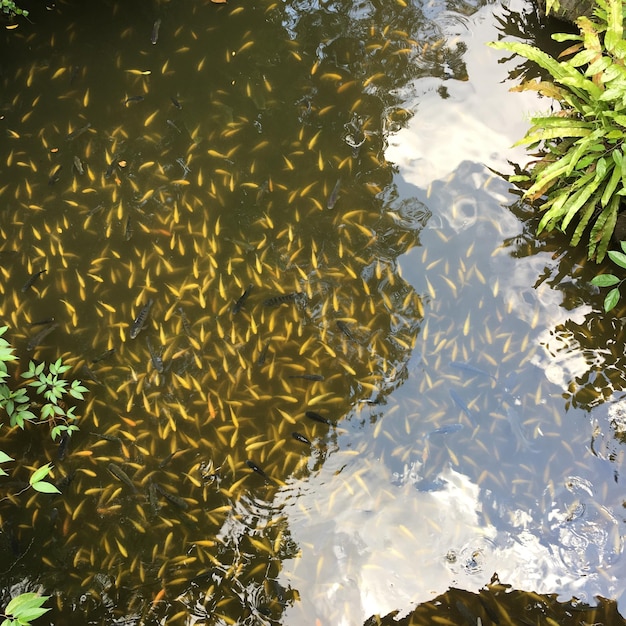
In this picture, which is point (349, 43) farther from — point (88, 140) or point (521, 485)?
point (521, 485)

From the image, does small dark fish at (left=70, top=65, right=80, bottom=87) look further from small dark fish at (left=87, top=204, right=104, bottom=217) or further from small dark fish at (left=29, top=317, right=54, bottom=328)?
small dark fish at (left=29, top=317, right=54, bottom=328)

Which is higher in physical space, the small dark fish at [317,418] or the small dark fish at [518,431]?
the small dark fish at [518,431]

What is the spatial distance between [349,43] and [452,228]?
2.70 m

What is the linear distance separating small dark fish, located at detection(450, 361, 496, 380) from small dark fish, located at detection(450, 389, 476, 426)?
0.22m

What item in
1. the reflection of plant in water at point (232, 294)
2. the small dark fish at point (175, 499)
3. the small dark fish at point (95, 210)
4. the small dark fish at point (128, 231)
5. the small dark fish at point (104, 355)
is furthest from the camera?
the small dark fish at point (95, 210)

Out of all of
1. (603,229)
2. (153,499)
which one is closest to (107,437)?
(153,499)

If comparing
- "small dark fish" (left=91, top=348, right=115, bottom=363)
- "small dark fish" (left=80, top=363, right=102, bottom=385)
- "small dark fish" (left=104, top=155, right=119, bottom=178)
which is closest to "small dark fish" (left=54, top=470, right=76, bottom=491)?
"small dark fish" (left=80, top=363, right=102, bottom=385)

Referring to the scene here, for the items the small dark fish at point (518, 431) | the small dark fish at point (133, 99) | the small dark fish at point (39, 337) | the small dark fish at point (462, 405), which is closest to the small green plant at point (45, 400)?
the small dark fish at point (39, 337)

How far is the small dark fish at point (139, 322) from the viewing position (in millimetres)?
5211

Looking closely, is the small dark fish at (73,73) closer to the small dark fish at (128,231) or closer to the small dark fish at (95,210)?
the small dark fish at (95,210)

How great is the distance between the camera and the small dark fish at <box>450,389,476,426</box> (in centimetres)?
461

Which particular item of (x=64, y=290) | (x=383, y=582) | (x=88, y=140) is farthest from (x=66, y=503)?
(x=88, y=140)

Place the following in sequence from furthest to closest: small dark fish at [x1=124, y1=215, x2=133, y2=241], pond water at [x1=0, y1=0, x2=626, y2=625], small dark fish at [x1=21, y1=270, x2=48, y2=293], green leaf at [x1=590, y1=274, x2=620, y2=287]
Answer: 1. small dark fish at [x1=124, y1=215, x2=133, y2=241]
2. small dark fish at [x1=21, y1=270, x2=48, y2=293]
3. green leaf at [x1=590, y1=274, x2=620, y2=287]
4. pond water at [x1=0, y1=0, x2=626, y2=625]

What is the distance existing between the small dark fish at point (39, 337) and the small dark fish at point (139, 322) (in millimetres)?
760
